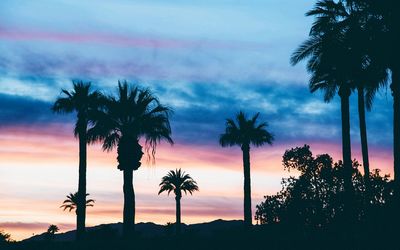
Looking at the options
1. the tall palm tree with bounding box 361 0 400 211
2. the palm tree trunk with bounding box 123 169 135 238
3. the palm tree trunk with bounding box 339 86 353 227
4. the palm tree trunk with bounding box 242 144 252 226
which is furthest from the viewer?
the palm tree trunk with bounding box 242 144 252 226

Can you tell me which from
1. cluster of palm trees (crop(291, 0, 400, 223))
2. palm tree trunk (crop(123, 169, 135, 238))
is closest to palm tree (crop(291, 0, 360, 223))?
cluster of palm trees (crop(291, 0, 400, 223))

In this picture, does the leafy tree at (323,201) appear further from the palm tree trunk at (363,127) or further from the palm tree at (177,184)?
the palm tree at (177,184)

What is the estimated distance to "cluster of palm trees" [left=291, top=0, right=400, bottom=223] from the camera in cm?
2377

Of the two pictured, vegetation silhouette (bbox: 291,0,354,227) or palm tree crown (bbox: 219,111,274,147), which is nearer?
vegetation silhouette (bbox: 291,0,354,227)

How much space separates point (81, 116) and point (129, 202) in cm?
1158

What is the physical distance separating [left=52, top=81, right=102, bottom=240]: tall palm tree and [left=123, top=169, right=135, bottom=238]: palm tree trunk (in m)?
7.77

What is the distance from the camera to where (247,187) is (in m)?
55.5

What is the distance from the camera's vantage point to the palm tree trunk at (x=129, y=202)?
118ft

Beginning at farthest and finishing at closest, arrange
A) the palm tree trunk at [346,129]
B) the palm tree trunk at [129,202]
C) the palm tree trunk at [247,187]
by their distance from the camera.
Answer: the palm tree trunk at [247,187] < the palm tree trunk at [129,202] < the palm tree trunk at [346,129]

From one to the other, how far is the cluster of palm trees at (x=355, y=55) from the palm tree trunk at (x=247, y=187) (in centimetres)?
2096

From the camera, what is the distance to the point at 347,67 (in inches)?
1160

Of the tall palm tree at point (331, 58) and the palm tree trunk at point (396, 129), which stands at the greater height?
the tall palm tree at point (331, 58)

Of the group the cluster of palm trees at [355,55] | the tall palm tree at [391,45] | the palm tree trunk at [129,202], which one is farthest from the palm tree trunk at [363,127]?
the palm tree trunk at [129,202]

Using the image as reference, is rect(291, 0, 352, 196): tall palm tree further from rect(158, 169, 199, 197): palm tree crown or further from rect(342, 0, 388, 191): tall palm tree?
rect(158, 169, 199, 197): palm tree crown
